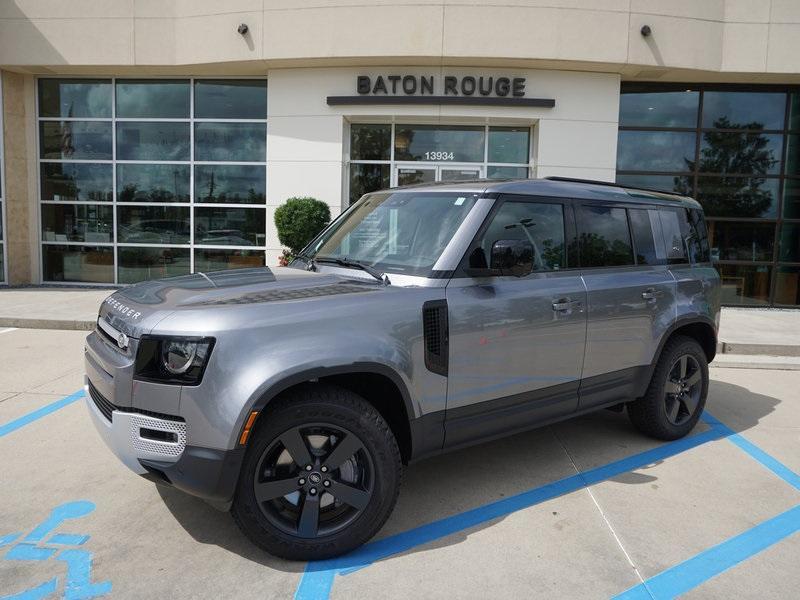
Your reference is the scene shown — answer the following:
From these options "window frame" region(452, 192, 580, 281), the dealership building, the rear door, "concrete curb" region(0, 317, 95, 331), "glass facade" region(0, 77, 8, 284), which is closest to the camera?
"window frame" region(452, 192, 580, 281)

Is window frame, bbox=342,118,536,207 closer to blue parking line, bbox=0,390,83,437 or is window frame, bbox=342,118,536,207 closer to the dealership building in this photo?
the dealership building

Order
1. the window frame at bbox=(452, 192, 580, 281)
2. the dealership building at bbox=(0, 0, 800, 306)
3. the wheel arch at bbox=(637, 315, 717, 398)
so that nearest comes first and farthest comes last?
the window frame at bbox=(452, 192, 580, 281)
the wheel arch at bbox=(637, 315, 717, 398)
the dealership building at bbox=(0, 0, 800, 306)

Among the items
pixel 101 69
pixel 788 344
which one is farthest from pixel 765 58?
pixel 101 69

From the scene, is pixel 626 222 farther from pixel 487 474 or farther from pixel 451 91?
pixel 451 91

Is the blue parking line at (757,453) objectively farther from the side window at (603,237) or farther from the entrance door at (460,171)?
the entrance door at (460,171)

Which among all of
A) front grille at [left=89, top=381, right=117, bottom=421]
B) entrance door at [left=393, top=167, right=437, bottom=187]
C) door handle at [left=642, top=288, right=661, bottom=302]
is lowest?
front grille at [left=89, top=381, right=117, bottom=421]

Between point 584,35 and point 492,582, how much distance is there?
1108cm

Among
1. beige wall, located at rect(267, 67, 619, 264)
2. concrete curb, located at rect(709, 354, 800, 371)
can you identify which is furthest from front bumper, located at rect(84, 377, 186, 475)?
beige wall, located at rect(267, 67, 619, 264)

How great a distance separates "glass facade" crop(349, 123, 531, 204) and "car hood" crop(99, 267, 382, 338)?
30.7 ft

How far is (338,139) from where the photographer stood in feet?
40.5

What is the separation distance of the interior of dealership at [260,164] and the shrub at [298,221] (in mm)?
860

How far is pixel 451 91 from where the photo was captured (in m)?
12.0

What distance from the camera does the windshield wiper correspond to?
344 cm

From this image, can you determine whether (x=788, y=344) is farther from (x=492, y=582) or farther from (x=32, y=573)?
(x=32, y=573)
